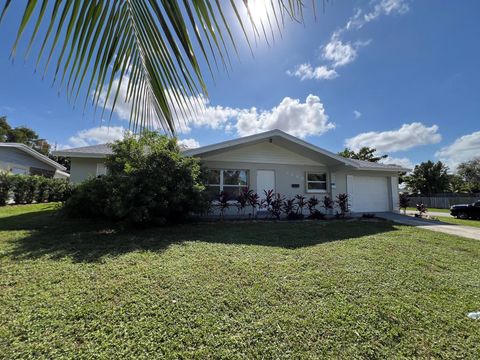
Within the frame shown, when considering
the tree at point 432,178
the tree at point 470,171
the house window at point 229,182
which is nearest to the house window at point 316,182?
the house window at point 229,182

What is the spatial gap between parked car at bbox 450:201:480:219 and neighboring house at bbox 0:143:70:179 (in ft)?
94.5

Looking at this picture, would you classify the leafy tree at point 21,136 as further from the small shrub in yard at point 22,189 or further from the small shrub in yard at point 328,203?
the small shrub in yard at point 328,203

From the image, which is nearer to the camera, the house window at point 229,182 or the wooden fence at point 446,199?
the house window at point 229,182

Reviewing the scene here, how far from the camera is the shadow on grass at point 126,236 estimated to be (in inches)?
207

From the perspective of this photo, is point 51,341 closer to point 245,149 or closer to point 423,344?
point 423,344

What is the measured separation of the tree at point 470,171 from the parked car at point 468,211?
110 feet

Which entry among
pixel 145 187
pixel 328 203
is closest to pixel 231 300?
pixel 145 187

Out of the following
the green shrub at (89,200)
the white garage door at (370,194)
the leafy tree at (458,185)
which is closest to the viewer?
the green shrub at (89,200)

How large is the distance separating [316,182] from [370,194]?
4.09 m

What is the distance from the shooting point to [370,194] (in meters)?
14.5

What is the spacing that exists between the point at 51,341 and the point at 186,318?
4.47 ft

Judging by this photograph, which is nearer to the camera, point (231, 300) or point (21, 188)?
point (231, 300)

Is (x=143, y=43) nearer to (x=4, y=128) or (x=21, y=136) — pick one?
(x=4, y=128)

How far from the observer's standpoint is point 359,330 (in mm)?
2732
